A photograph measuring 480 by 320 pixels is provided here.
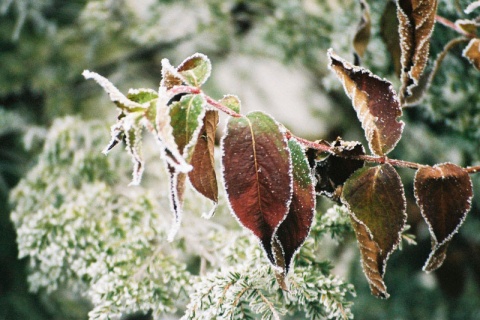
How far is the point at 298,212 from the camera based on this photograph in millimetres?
444

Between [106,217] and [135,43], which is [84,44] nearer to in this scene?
[135,43]

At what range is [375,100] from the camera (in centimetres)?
48

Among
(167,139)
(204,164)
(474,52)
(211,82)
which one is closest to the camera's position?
(167,139)

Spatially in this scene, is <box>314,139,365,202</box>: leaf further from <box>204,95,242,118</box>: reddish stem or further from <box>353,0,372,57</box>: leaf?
<box>353,0,372,57</box>: leaf

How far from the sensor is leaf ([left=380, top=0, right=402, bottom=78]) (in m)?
0.66

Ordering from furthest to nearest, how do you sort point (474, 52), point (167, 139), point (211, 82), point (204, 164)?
point (211, 82), point (474, 52), point (204, 164), point (167, 139)

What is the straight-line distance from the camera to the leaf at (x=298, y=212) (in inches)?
17.2

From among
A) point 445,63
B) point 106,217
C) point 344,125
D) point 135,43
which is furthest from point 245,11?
point 106,217

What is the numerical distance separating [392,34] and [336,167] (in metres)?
0.28

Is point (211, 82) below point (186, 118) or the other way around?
below

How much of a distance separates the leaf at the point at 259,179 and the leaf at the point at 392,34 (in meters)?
0.32

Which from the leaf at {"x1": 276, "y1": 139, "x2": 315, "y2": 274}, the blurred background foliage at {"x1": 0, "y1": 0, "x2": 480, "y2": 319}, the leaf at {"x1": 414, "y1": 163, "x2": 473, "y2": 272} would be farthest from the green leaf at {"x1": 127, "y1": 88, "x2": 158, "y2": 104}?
the blurred background foliage at {"x1": 0, "y1": 0, "x2": 480, "y2": 319}

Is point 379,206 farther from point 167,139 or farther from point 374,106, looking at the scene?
point 167,139

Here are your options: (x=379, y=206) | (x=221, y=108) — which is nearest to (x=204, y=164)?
(x=221, y=108)
